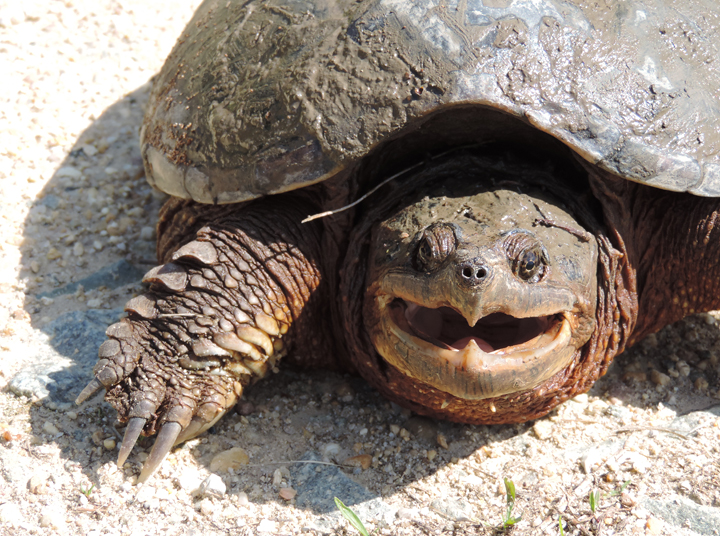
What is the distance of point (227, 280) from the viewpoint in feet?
9.55

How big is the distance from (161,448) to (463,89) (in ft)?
6.13

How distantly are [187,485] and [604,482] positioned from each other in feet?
5.53

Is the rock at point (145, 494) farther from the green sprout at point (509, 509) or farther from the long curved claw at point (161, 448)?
the green sprout at point (509, 509)

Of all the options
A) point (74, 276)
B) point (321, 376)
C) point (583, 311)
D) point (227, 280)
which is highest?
point (583, 311)

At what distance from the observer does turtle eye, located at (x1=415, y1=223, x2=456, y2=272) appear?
7.98 ft

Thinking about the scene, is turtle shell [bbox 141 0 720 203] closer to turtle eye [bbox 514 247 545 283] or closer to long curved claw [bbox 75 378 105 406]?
turtle eye [bbox 514 247 545 283]

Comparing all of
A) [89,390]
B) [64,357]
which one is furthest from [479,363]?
[64,357]

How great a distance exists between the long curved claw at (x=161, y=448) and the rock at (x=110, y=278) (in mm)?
1261

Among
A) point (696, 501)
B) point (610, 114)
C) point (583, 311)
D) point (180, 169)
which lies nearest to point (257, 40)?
point (180, 169)

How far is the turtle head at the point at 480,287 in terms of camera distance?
7.77 feet

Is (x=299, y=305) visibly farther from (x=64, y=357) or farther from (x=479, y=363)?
(x=64, y=357)

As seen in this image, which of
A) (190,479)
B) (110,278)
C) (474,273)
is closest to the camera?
(474,273)

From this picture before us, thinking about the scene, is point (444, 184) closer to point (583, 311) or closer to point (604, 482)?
point (583, 311)

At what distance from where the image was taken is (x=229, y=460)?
111 inches
